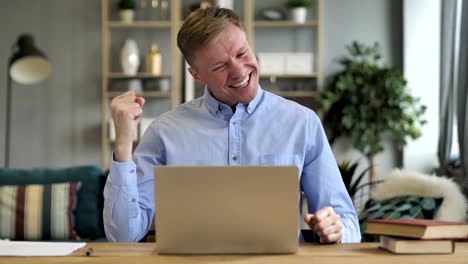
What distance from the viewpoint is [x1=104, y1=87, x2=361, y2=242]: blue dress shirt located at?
7.13ft

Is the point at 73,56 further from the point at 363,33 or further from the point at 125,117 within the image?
the point at 125,117

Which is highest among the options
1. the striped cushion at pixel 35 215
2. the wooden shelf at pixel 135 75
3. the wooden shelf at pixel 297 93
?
the wooden shelf at pixel 135 75

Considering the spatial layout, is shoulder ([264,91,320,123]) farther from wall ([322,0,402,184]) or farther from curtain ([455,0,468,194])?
wall ([322,0,402,184])

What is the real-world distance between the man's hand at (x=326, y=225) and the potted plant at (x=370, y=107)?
4723mm

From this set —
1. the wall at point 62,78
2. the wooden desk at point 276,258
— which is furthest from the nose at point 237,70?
the wall at point 62,78

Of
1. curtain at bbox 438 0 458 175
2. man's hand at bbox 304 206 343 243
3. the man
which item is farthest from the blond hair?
curtain at bbox 438 0 458 175

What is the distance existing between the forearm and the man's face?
346 millimetres

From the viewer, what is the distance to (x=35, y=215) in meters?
4.62

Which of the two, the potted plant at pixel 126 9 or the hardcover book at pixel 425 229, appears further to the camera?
the potted plant at pixel 126 9

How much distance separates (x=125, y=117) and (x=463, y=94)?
344 centimetres

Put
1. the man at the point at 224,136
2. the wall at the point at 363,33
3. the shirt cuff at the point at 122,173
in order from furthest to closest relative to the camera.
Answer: the wall at the point at 363,33, the man at the point at 224,136, the shirt cuff at the point at 122,173

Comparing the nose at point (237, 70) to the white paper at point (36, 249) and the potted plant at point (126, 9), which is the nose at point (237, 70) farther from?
the potted plant at point (126, 9)

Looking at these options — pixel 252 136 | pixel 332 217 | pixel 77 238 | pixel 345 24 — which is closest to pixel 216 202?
pixel 332 217

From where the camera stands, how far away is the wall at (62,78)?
7.04 metres
